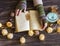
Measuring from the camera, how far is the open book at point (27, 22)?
126cm

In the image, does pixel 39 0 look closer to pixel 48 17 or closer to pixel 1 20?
pixel 48 17

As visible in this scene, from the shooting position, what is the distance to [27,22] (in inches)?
50.2

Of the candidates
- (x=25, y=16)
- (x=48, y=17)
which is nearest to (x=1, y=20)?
(x=25, y=16)

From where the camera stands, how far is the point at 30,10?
1.31 meters

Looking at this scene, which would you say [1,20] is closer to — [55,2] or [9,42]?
[9,42]

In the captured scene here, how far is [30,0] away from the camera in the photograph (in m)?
1.35

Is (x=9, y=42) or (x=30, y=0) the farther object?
(x=30, y=0)

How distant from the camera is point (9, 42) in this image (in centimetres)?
124

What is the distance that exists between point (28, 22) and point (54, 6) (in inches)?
6.5

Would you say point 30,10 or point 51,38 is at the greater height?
point 30,10

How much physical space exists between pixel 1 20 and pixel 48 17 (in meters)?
0.23

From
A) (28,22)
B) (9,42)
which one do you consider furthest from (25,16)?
(9,42)

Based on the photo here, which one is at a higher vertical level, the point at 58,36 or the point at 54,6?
the point at 54,6

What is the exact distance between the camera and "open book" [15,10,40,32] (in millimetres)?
→ 1261
